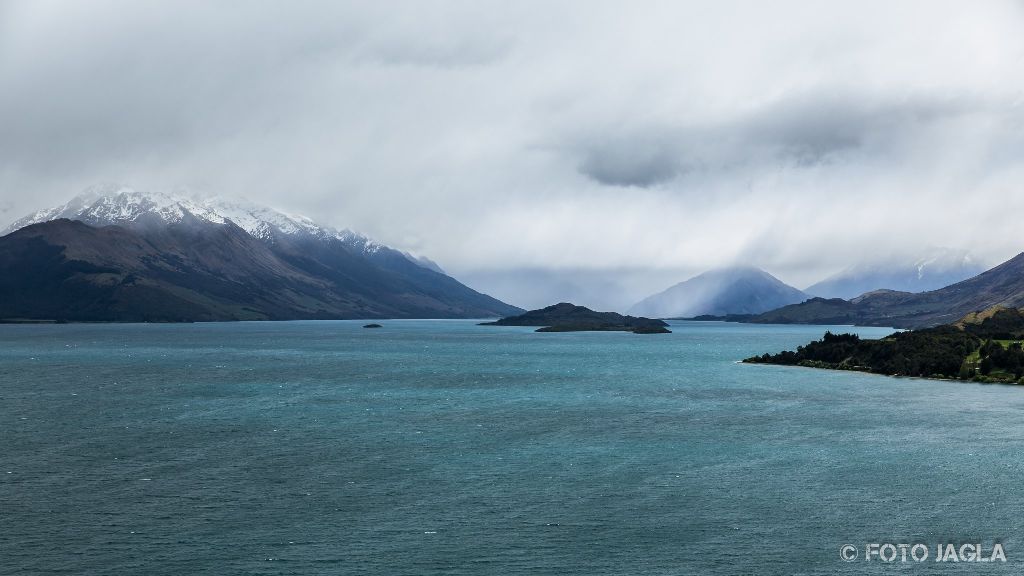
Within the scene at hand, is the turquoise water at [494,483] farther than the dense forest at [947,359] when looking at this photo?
No

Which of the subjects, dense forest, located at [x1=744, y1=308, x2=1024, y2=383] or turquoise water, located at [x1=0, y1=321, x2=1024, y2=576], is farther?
dense forest, located at [x1=744, y1=308, x2=1024, y2=383]

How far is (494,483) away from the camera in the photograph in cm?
6788

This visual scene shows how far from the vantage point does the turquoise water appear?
4972 cm

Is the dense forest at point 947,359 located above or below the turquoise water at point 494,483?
above

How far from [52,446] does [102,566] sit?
41.6 meters

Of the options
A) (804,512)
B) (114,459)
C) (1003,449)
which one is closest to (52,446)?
(114,459)

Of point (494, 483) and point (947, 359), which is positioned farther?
point (947, 359)

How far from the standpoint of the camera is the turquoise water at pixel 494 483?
49719mm

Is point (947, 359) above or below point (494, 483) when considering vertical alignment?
above

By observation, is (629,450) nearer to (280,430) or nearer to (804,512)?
(804,512)

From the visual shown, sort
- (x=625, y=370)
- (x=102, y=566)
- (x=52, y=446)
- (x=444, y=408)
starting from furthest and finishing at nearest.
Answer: (x=625, y=370) < (x=444, y=408) < (x=52, y=446) < (x=102, y=566)

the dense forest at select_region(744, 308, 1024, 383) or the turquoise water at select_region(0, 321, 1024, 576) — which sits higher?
the dense forest at select_region(744, 308, 1024, 383)

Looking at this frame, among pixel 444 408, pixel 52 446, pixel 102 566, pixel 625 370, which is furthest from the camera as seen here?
pixel 625 370

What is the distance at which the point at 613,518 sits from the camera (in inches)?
2263
